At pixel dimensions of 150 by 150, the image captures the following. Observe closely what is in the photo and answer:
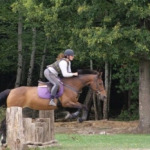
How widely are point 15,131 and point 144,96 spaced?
13.5 m

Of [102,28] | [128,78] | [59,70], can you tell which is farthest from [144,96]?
[59,70]

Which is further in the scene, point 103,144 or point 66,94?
point 103,144

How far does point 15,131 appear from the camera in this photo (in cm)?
1328

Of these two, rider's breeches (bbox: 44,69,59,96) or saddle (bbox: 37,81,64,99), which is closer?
rider's breeches (bbox: 44,69,59,96)

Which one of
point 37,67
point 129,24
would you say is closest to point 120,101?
point 37,67

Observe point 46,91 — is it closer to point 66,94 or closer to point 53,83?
point 53,83

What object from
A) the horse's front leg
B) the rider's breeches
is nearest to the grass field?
the horse's front leg

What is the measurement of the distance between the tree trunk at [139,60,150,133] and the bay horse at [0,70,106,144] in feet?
29.8

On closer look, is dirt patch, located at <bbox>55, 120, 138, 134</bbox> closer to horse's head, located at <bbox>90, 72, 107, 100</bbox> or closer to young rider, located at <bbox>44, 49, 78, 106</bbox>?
horse's head, located at <bbox>90, 72, 107, 100</bbox>

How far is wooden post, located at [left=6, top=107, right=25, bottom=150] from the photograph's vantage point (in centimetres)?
1324

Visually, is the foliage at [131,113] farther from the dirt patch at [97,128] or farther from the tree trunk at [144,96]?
the tree trunk at [144,96]

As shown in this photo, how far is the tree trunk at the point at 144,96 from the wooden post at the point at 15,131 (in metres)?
13.1

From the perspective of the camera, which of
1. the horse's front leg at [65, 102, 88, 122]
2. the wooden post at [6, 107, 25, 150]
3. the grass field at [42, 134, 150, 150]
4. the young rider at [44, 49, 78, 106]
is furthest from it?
the horse's front leg at [65, 102, 88, 122]

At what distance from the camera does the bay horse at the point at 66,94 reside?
16.5 metres
